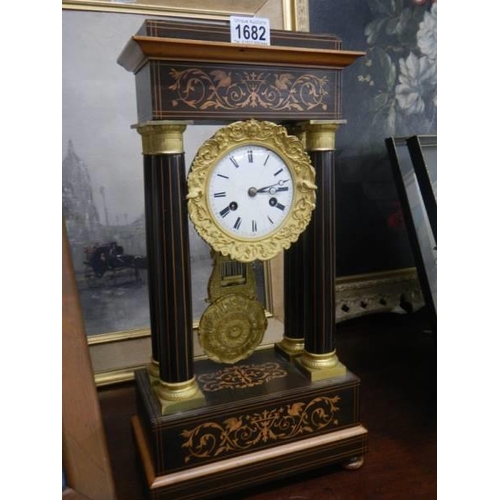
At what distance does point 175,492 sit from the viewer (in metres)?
1.02

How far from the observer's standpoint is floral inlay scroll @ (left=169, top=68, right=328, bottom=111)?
95cm

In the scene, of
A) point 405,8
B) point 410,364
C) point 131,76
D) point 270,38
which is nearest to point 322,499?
point 410,364

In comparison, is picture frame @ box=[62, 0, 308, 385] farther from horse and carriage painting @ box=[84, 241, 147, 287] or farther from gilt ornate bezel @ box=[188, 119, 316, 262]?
gilt ornate bezel @ box=[188, 119, 316, 262]

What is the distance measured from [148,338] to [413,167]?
3.18ft

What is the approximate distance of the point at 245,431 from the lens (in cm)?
107

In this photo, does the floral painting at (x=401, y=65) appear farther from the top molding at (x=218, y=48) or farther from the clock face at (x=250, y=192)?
the clock face at (x=250, y=192)

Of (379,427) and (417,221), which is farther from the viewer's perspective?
(417,221)

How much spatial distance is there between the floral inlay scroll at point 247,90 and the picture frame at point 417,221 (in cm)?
59

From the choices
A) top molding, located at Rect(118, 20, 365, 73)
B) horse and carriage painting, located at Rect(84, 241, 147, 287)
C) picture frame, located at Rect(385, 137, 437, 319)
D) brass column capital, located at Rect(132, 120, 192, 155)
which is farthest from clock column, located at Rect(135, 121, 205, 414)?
picture frame, located at Rect(385, 137, 437, 319)

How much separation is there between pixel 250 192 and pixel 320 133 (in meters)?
0.21

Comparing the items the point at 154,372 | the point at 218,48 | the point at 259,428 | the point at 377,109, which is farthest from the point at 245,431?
the point at 377,109

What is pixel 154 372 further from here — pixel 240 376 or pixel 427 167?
pixel 427 167

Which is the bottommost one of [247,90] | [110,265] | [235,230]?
[110,265]

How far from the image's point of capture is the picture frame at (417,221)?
56.2 inches
